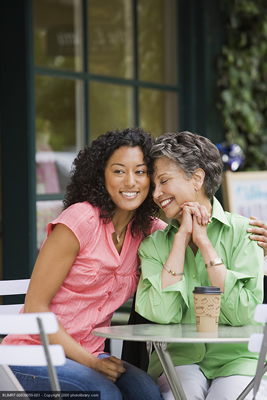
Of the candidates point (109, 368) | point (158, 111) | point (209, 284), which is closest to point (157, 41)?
point (158, 111)

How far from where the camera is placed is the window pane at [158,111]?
4.50 m

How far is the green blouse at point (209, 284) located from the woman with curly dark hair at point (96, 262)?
0.39 feet

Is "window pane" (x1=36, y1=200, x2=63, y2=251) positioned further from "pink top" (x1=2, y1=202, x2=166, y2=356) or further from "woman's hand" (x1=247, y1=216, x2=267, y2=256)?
"woman's hand" (x1=247, y1=216, x2=267, y2=256)

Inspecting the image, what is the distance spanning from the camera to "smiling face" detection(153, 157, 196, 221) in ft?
7.34

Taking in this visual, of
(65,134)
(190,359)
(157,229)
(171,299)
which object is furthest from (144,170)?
(65,134)

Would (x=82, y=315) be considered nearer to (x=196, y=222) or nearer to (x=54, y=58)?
(x=196, y=222)

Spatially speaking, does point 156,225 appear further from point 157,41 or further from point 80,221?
point 157,41

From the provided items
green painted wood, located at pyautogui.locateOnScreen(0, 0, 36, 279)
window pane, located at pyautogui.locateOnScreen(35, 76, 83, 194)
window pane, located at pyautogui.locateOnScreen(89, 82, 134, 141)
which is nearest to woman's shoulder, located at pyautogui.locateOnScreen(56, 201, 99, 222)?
green painted wood, located at pyautogui.locateOnScreen(0, 0, 36, 279)

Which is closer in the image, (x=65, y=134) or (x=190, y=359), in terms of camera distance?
(x=190, y=359)

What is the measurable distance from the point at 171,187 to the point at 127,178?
0.17 meters

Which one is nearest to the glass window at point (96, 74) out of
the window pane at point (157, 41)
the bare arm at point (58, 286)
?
the window pane at point (157, 41)

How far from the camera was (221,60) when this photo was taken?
448cm

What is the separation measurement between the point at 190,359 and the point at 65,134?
2.40 metres

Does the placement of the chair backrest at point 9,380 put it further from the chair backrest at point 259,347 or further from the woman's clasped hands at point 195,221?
the woman's clasped hands at point 195,221
